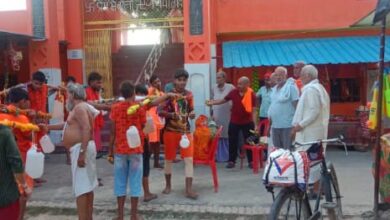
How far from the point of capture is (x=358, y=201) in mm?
5883

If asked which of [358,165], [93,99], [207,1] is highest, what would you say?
[207,1]

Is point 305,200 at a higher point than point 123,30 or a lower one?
lower

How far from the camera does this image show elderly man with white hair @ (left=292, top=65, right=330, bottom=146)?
5.59 m

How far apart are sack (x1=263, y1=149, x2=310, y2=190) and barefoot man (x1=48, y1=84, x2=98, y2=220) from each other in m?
1.88

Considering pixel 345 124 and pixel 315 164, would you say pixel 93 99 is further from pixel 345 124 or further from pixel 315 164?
pixel 345 124

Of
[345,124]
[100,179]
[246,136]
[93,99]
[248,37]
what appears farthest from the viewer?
[248,37]

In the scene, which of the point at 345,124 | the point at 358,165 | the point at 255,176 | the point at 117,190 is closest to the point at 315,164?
the point at 117,190

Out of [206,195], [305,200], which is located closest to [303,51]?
[206,195]

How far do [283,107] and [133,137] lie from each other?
2.44 meters

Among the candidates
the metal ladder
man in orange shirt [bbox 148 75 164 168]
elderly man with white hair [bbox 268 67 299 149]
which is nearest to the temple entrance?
the metal ladder

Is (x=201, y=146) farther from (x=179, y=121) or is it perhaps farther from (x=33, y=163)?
(x=33, y=163)

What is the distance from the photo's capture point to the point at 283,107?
647 centimetres

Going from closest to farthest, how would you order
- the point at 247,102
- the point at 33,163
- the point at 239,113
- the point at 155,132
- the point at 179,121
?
the point at 33,163 → the point at 179,121 → the point at 155,132 → the point at 247,102 → the point at 239,113

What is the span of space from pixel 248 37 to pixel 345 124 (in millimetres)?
3239
